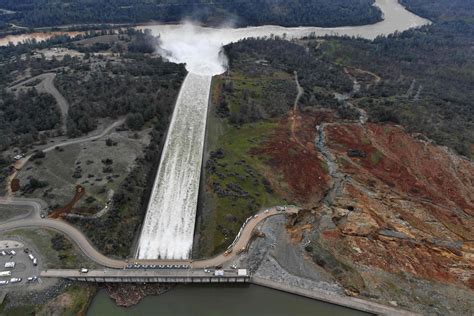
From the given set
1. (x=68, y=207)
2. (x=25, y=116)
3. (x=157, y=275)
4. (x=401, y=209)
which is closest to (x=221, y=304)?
(x=157, y=275)

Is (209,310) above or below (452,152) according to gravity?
below

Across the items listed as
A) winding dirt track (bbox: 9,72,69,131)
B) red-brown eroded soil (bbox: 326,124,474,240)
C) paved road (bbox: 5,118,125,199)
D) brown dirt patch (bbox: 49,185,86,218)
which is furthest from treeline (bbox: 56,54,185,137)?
red-brown eroded soil (bbox: 326,124,474,240)

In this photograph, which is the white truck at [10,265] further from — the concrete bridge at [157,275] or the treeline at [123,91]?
the treeline at [123,91]

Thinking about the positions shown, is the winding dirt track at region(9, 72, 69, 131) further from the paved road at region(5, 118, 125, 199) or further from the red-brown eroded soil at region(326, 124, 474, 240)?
the red-brown eroded soil at region(326, 124, 474, 240)

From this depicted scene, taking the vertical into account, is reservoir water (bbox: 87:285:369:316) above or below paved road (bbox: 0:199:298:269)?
below

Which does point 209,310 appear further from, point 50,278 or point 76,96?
point 76,96

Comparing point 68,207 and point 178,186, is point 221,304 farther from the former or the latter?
point 68,207

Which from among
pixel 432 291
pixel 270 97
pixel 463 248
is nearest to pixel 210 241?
pixel 432 291
